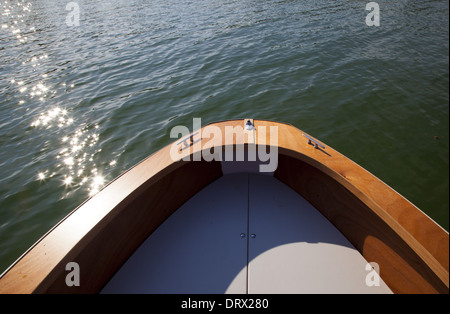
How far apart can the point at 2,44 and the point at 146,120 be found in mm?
11828

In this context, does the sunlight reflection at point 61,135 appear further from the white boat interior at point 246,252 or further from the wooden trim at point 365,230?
the wooden trim at point 365,230

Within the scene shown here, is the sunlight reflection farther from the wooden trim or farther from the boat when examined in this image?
the wooden trim

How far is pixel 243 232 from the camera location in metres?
3.02

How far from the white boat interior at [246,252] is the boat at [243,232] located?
1 cm

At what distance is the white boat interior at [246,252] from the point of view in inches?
99.3

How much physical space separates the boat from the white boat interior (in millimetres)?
12

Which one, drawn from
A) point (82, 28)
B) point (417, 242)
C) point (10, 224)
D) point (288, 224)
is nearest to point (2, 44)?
point (82, 28)

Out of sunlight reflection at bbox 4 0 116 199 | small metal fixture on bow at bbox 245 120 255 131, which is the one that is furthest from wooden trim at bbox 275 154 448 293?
sunlight reflection at bbox 4 0 116 199

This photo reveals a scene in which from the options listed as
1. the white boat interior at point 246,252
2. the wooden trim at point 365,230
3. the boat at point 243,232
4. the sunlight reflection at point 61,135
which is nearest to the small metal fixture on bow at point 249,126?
the boat at point 243,232

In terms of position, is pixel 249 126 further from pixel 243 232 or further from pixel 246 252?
pixel 246 252

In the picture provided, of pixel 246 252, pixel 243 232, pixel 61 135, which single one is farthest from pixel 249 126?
pixel 61 135

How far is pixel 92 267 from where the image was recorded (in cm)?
242

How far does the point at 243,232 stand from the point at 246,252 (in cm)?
27

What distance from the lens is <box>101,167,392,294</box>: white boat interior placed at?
2521 mm
